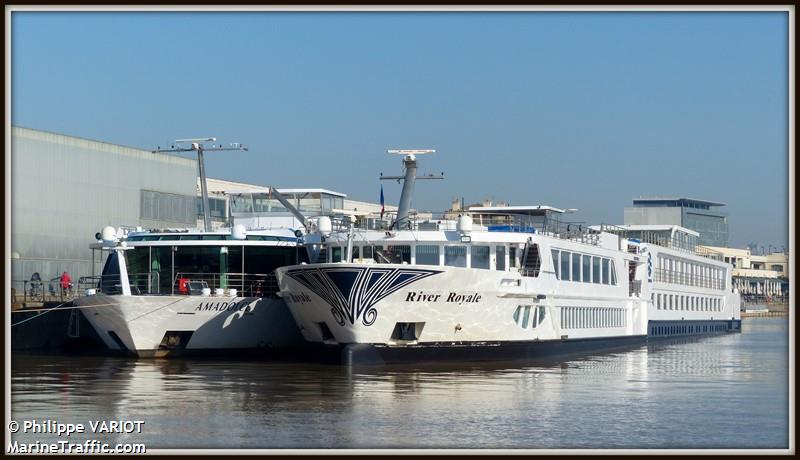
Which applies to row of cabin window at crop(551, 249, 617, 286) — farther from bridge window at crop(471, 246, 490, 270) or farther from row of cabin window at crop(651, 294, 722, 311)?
row of cabin window at crop(651, 294, 722, 311)

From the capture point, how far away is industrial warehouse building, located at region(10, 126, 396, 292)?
61.6m

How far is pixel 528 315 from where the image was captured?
46.3 meters

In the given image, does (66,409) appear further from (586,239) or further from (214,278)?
(586,239)

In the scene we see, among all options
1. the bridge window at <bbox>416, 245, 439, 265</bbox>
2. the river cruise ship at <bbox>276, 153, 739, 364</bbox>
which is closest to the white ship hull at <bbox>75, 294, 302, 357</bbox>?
the river cruise ship at <bbox>276, 153, 739, 364</bbox>

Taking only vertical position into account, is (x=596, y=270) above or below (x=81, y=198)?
below

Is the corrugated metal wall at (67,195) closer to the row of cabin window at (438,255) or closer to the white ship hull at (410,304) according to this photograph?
the row of cabin window at (438,255)

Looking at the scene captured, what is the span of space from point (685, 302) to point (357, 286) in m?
41.7

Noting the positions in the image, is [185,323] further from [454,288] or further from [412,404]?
[412,404]

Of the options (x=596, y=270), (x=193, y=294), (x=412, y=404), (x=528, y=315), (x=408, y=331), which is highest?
(x=596, y=270)

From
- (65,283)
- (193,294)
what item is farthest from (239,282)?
(65,283)

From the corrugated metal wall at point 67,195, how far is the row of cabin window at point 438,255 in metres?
22.0

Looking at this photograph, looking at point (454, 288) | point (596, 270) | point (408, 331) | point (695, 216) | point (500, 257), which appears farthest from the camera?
point (695, 216)

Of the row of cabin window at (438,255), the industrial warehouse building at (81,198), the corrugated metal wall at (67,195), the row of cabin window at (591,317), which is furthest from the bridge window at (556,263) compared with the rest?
the corrugated metal wall at (67,195)

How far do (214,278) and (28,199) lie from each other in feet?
54.5
